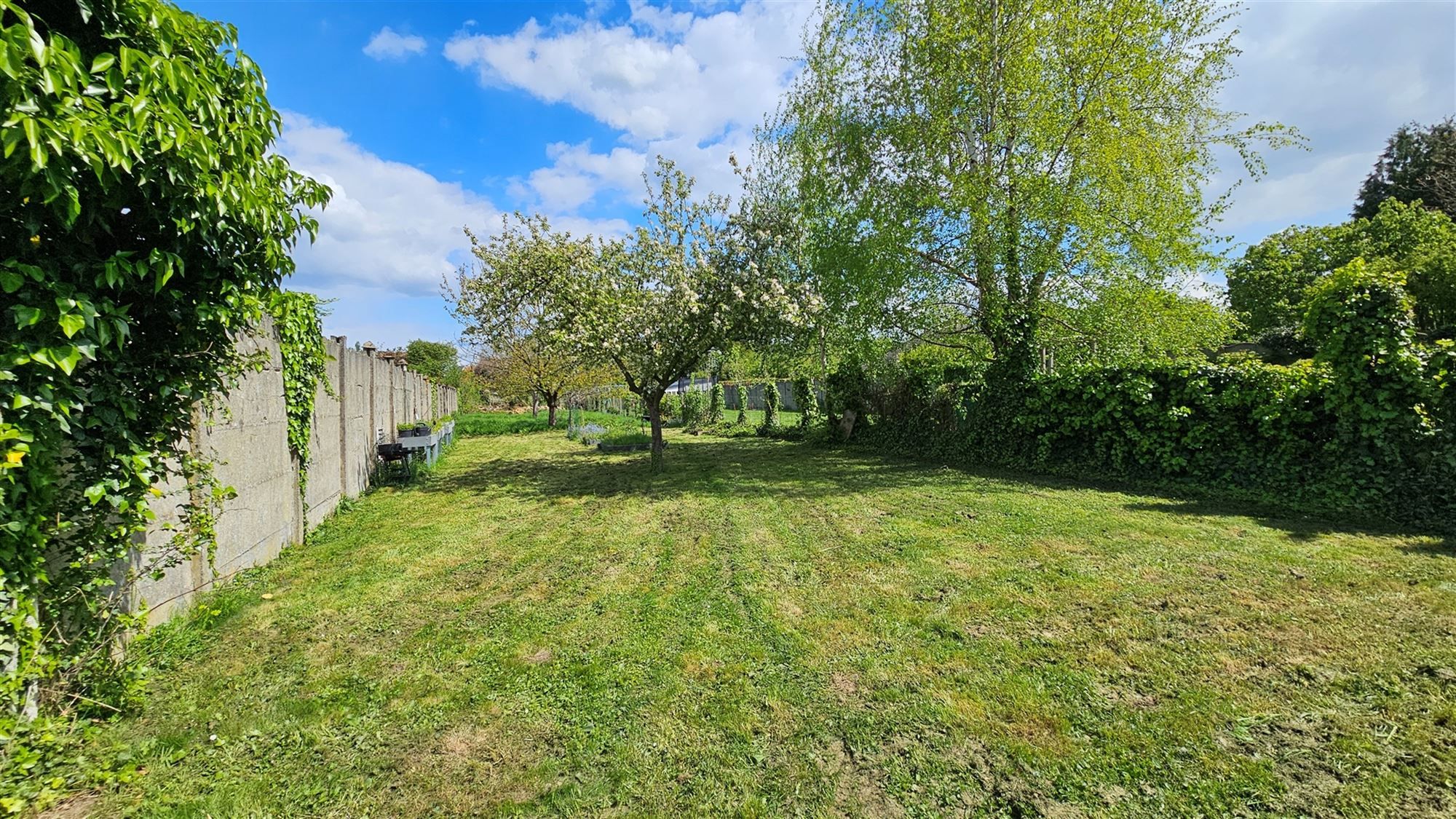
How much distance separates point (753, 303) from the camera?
9.33 metres

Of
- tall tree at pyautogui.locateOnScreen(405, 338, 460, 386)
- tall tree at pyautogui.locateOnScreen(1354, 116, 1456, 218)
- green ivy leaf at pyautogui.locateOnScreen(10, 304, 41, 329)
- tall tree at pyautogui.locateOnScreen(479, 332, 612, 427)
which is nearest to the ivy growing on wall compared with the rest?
green ivy leaf at pyautogui.locateOnScreen(10, 304, 41, 329)

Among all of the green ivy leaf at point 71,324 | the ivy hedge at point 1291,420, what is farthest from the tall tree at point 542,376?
the green ivy leaf at point 71,324

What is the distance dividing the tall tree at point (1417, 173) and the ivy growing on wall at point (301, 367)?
30.6 m

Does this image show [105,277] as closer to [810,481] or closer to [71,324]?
[71,324]

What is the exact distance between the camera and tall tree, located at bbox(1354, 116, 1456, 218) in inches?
728

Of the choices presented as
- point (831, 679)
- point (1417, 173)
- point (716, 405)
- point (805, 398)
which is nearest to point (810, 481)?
point (831, 679)

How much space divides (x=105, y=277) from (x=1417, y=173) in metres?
36.0

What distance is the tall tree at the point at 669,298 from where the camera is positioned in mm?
9383

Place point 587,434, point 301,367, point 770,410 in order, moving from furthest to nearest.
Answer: point 770,410
point 587,434
point 301,367

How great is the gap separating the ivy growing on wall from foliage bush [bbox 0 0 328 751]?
2.61 meters

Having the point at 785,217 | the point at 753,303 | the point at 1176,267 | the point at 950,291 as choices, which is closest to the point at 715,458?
the point at 753,303

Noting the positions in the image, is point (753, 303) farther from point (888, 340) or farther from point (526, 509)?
point (526, 509)

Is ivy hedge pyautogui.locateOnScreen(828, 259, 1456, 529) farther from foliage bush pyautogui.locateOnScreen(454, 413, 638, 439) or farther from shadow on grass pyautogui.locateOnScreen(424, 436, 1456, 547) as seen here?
foliage bush pyautogui.locateOnScreen(454, 413, 638, 439)

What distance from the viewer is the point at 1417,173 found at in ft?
70.2
